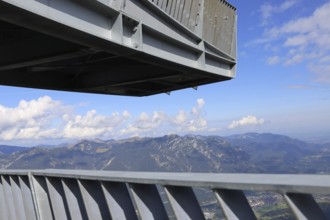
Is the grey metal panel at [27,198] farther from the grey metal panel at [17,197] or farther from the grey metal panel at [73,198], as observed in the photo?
the grey metal panel at [73,198]

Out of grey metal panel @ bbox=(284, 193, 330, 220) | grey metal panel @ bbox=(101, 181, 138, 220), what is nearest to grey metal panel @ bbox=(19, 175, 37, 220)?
grey metal panel @ bbox=(101, 181, 138, 220)

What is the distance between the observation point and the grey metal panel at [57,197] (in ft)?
17.6

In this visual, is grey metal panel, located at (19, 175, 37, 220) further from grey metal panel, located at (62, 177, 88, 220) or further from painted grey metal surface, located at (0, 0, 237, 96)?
painted grey metal surface, located at (0, 0, 237, 96)

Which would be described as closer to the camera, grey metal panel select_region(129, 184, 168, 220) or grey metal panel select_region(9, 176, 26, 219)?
grey metal panel select_region(129, 184, 168, 220)

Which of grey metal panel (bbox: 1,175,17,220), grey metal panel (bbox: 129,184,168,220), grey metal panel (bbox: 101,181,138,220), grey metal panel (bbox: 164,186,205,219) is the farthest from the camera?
grey metal panel (bbox: 1,175,17,220)

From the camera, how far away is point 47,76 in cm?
959

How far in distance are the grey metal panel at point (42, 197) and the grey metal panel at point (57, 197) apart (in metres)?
0.28

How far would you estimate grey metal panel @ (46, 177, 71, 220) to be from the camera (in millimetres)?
5363

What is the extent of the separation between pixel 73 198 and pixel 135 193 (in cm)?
150

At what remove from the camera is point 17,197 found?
625 cm

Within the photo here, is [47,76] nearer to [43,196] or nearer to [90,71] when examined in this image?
[90,71]

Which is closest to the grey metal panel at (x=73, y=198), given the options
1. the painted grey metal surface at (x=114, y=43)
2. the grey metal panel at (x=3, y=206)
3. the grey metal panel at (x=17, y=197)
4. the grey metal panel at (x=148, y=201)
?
the grey metal panel at (x=148, y=201)

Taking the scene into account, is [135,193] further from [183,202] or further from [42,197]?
[42,197]

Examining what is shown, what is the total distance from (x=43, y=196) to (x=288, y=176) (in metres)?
4.14
